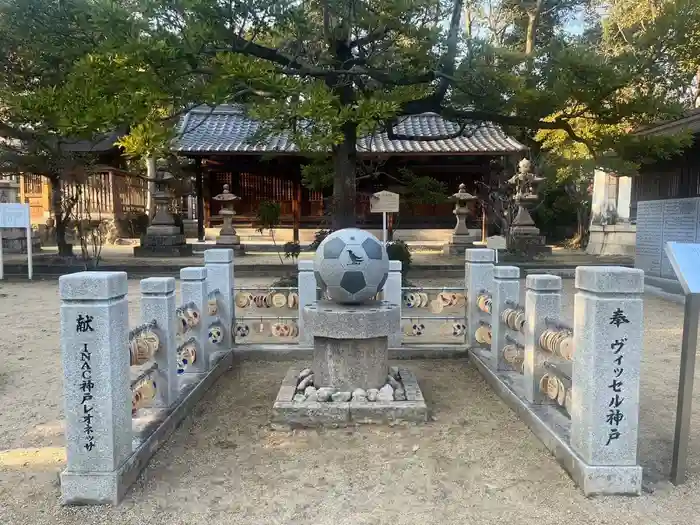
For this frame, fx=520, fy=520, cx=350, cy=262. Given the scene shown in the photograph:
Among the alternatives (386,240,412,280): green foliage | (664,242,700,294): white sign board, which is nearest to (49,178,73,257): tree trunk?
(386,240,412,280): green foliage

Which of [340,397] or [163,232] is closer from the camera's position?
[340,397]

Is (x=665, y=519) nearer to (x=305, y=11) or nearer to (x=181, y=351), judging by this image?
(x=181, y=351)

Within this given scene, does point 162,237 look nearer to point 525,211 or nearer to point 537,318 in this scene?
point 525,211

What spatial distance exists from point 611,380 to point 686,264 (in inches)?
31.5

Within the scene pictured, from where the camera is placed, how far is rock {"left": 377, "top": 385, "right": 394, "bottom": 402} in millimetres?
4285

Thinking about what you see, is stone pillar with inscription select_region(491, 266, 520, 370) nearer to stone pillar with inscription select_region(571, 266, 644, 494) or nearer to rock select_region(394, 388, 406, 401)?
rock select_region(394, 388, 406, 401)

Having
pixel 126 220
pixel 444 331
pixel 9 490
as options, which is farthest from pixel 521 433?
pixel 126 220

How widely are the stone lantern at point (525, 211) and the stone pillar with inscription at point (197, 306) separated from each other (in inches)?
512

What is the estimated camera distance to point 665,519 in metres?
2.77

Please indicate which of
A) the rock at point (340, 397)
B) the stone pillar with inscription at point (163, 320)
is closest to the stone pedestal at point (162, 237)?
the stone pillar with inscription at point (163, 320)

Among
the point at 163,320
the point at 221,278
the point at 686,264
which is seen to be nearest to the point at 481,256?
the point at 686,264

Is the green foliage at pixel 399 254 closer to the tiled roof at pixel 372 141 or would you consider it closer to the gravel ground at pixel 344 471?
the tiled roof at pixel 372 141

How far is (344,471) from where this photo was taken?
3.35m

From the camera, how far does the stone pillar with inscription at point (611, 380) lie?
2959mm
